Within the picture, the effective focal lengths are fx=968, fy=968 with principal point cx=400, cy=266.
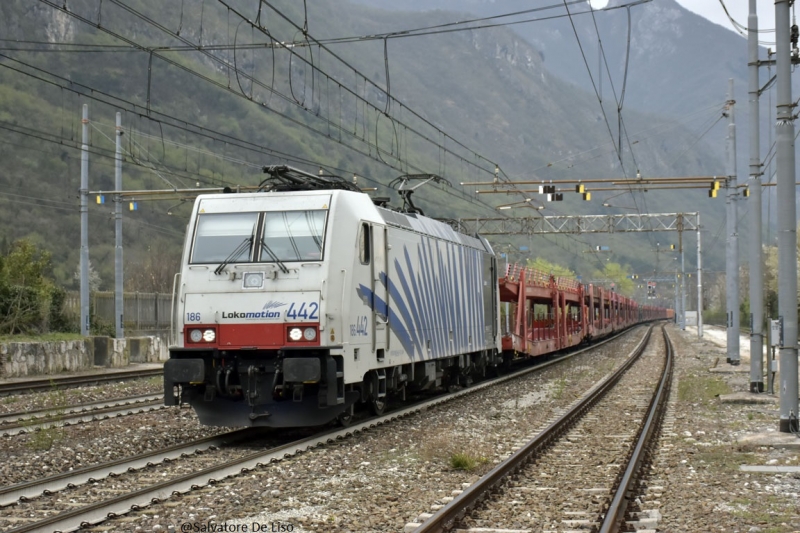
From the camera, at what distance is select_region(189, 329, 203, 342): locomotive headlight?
13181 millimetres

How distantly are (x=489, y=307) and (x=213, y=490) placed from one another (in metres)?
14.6

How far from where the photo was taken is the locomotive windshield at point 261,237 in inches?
526

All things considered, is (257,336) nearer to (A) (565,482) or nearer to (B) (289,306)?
(B) (289,306)

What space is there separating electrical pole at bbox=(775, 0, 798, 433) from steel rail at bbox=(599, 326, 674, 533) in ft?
6.49

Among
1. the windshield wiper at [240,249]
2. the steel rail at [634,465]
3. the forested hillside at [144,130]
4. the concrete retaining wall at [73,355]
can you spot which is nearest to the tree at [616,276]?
the forested hillside at [144,130]

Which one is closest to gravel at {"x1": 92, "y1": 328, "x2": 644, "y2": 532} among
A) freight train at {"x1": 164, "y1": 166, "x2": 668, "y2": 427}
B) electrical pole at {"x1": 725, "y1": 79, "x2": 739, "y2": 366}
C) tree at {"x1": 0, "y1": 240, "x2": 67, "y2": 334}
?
freight train at {"x1": 164, "y1": 166, "x2": 668, "y2": 427}

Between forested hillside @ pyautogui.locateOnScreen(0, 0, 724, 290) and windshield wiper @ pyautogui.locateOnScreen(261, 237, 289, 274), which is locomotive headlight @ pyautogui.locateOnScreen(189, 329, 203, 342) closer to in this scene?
windshield wiper @ pyautogui.locateOnScreen(261, 237, 289, 274)

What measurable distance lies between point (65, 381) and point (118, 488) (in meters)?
14.5

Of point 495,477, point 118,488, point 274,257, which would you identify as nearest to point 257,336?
point 274,257

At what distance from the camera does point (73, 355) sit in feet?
91.0

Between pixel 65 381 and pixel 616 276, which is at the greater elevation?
pixel 616 276

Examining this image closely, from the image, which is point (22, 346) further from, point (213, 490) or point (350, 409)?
point (213, 490)

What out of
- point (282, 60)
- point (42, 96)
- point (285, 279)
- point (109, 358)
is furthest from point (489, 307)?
point (282, 60)

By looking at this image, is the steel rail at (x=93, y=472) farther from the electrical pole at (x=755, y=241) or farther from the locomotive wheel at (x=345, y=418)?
the electrical pole at (x=755, y=241)
